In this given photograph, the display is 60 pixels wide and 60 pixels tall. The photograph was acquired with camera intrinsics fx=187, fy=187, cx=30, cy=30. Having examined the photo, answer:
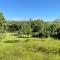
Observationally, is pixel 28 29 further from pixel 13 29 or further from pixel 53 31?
pixel 13 29

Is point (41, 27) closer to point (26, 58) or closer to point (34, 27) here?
point (34, 27)

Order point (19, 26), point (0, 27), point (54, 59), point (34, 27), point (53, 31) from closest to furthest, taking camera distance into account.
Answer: point (54, 59), point (0, 27), point (53, 31), point (34, 27), point (19, 26)

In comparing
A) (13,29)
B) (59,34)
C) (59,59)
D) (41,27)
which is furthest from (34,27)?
(59,59)

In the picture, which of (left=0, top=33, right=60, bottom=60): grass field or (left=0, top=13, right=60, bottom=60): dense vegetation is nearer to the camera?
(left=0, top=33, right=60, bottom=60): grass field

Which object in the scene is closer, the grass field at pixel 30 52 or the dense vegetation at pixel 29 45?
the grass field at pixel 30 52

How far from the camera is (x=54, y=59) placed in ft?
54.5

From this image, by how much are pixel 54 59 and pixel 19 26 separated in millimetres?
65731

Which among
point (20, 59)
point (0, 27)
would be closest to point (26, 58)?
point (20, 59)

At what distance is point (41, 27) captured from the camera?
64.6 meters

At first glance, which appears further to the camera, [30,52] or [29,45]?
[29,45]

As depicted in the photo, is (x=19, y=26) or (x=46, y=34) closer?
(x=46, y=34)

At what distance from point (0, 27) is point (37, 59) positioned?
1237 inches

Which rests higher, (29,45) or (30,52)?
(30,52)

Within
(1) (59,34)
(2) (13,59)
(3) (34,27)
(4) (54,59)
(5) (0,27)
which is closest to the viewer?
(2) (13,59)
